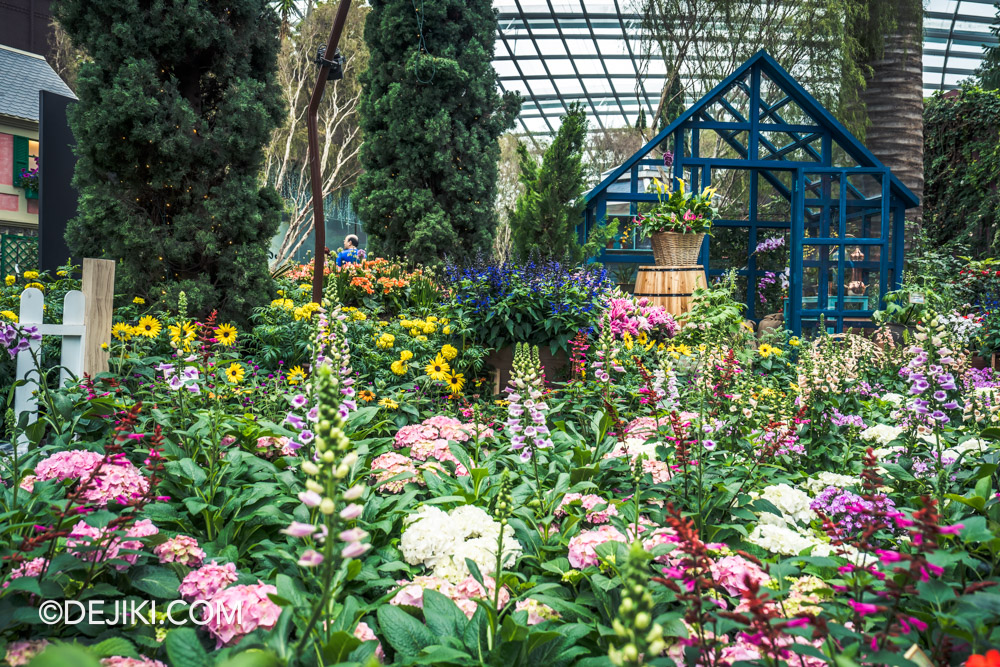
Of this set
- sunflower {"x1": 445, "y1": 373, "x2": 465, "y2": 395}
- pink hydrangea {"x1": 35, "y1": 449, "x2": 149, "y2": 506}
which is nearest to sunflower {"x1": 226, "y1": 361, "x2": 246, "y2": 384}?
sunflower {"x1": 445, "y1": 373, "x2": 465, "y2": 395}

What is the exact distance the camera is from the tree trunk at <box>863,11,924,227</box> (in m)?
7.60

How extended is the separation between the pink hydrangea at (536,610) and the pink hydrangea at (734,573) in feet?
1.21

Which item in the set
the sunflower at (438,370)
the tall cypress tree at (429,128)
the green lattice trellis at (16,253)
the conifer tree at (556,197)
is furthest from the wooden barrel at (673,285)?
the green lattice trellis at (16,253)

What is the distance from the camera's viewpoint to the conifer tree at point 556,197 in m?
5.64

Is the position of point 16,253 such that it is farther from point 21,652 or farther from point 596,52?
point 596,52

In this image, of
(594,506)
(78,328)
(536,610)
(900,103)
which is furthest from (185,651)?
(900,103)

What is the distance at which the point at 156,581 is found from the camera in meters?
1.41

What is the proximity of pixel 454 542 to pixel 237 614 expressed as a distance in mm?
521

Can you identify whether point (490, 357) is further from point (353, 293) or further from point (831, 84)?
point (831, 84)

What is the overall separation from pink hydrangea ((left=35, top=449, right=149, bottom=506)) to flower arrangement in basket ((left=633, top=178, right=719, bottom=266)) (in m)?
4.62

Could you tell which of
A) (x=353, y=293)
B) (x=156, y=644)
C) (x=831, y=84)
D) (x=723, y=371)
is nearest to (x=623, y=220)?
(x=831, y=84)

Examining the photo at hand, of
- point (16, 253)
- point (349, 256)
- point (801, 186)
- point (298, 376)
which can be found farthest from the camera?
point (16, 253)

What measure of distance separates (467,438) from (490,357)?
1644 mm

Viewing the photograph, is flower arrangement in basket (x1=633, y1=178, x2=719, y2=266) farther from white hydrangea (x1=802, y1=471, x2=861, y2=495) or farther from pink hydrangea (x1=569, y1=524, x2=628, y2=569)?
pink hydrangea (x1=569, y1=524, x2=628, y2=569)
